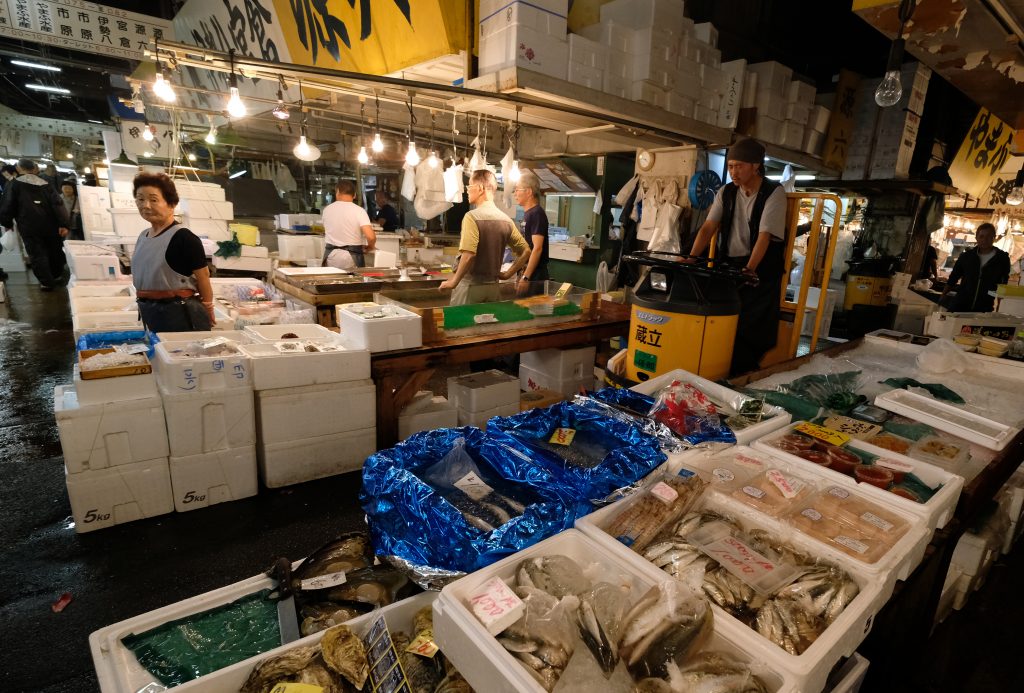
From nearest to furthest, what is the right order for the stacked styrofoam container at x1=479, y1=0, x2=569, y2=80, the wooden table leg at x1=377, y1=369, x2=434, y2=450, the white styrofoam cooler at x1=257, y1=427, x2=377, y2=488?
the white styrofoam cooler at x1=257, y1=427, x2=377, y2=488 → the wooden table leg at x1=377, y1=369, x2=434, y2=450 → the stacked styrofoam container at x1=479, y1=0, x2=569, y2=80

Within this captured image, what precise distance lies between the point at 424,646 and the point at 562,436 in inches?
39.5

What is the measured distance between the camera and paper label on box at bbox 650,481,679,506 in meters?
1.77


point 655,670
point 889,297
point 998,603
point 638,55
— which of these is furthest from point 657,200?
point 655,670

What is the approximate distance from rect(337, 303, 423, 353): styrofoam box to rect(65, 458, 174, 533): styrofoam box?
143 cm

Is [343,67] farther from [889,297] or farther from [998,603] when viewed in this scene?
[889,297]

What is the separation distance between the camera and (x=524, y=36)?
172 inches

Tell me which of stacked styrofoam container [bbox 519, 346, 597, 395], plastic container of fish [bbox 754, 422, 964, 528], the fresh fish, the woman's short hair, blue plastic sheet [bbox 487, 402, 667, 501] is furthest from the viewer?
stacked styrofoam container [bbox 519, 346, 597, 395]

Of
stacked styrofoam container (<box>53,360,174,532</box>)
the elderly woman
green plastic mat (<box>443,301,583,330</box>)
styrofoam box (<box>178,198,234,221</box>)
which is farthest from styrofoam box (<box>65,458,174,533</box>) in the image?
styrofoam box (<box>178,198,234,221</box>)

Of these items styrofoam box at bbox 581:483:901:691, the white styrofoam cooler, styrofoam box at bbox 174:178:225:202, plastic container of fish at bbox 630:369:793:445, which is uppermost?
styrofoam box at bbox 174:178:225:202

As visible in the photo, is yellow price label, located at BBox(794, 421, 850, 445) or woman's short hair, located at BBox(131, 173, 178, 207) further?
woman's short hair, located at BBox(131, 173, 178, 207)

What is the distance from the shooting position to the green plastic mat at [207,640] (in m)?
1.48

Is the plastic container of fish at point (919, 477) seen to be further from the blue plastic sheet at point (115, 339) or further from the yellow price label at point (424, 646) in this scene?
the blue plastic sheet at point (115, 339)

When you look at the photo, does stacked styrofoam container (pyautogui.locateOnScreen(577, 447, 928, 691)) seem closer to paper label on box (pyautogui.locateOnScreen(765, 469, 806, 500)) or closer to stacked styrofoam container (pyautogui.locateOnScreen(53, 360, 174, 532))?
paper label on box (pyautogui.locateOnScreen(765, 469, 806, 500))

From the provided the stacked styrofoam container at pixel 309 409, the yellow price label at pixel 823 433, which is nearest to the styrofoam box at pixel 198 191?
the stacked styrofoam container at pixel 309 409
